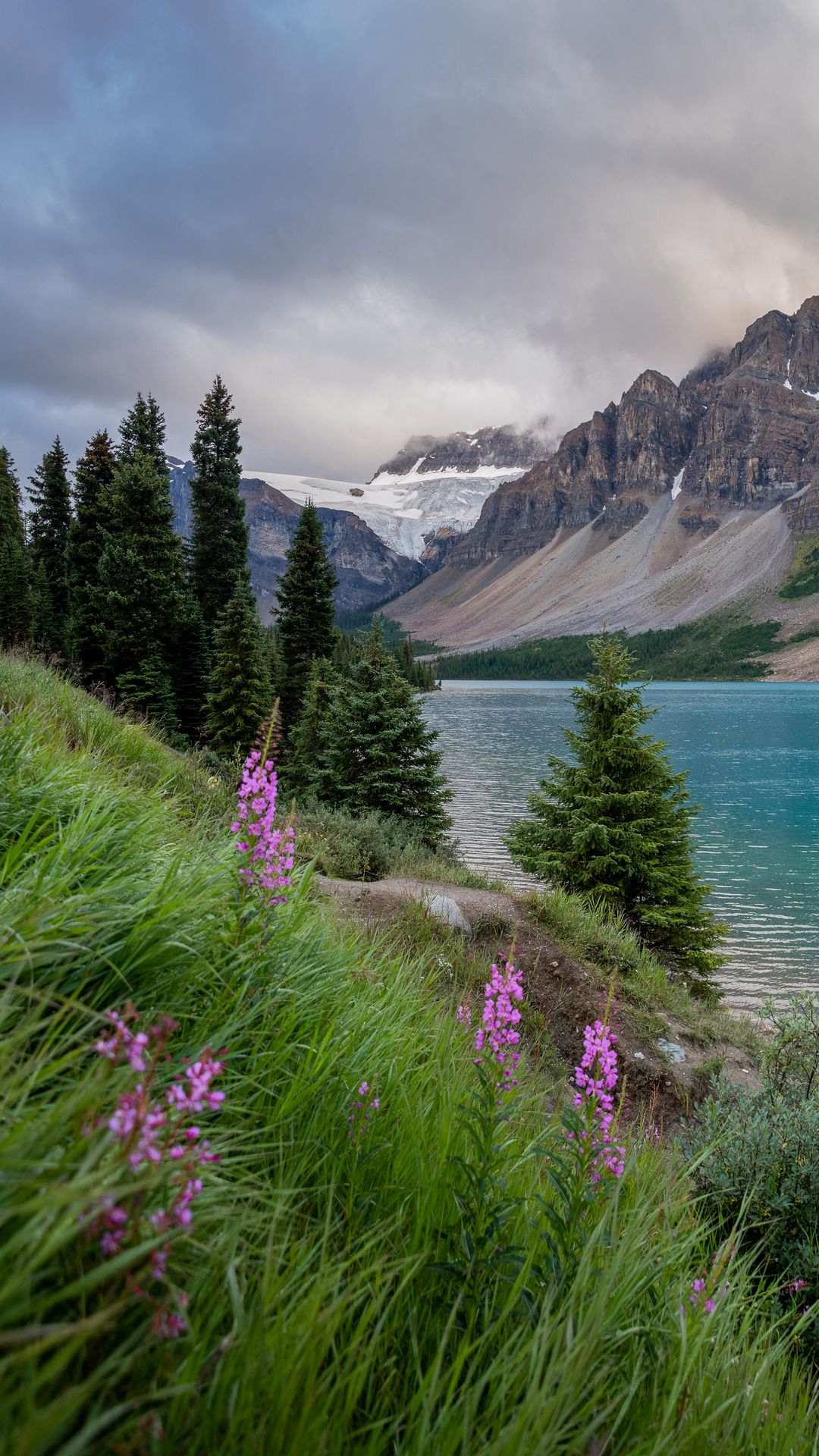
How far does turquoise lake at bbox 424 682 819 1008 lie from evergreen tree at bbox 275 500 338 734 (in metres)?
7.44

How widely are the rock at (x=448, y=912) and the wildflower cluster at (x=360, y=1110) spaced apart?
6575 mm

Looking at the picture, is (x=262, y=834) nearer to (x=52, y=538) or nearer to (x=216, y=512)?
(x=216, y=512)

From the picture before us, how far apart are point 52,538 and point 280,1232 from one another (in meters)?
51.0

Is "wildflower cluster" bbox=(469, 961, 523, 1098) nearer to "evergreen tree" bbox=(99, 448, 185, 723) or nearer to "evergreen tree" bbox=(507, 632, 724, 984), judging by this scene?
"evergreen tree" bbox=(507, 632, 724, 984)

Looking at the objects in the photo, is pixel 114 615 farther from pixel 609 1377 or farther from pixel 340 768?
pixel 609 1377

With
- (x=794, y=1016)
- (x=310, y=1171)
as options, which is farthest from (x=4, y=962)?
(x=794, y=1016)

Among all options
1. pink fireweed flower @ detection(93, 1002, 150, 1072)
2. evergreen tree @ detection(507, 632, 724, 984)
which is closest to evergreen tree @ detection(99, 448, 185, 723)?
evergreen tree @ detection(507, 632, 724, 984)

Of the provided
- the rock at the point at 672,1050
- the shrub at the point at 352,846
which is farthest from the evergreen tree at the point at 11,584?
the rock at the point at 672,1050

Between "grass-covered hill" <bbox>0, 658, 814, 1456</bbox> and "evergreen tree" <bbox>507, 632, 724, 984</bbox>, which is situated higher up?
"grass-covered hill" <bbox>0, 658, 814, 1456</bbox>

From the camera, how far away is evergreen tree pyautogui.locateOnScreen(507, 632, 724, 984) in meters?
14.1

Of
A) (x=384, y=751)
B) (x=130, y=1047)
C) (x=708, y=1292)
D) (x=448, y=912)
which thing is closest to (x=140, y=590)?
(x=384, y=751)

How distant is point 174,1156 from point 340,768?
20846 millimetres

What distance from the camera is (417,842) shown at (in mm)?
17172

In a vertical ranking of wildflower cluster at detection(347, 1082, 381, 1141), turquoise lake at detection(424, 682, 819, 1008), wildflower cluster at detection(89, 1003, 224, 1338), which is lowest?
turquoise lake at detection(424, 682, 819, 1008)
